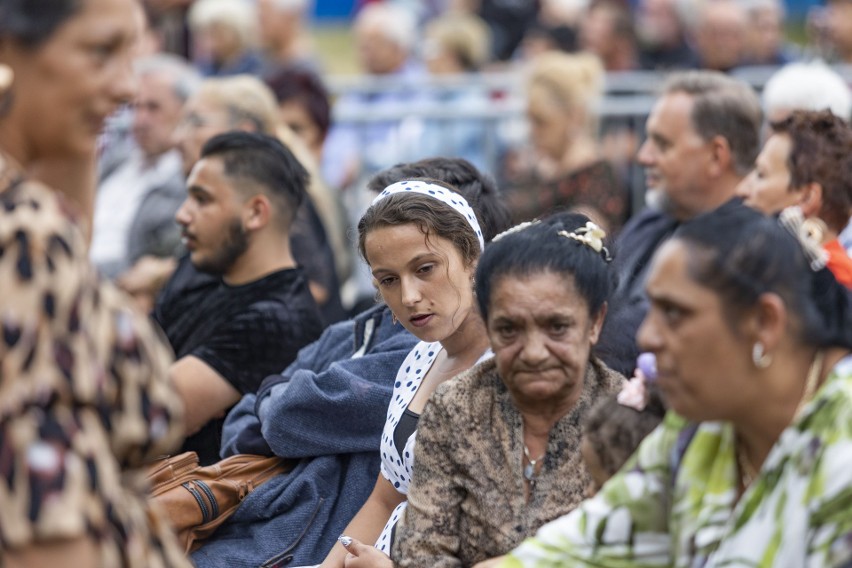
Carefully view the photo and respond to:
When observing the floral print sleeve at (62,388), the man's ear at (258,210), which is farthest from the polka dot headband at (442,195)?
the floral print sleeve at (62,388)

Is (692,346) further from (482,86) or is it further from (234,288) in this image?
(482,86)

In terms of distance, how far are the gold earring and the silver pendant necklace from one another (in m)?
1.39

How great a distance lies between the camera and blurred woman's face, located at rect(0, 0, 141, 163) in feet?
6.95

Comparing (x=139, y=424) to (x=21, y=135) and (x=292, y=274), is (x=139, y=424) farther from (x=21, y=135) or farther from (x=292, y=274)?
(x=292, y=274)

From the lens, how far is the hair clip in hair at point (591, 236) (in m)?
3.08

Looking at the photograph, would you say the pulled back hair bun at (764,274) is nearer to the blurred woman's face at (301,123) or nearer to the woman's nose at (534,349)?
the woman's nose at (534,349)

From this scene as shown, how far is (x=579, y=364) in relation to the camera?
297 cm

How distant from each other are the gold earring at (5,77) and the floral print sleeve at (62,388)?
0.16 m

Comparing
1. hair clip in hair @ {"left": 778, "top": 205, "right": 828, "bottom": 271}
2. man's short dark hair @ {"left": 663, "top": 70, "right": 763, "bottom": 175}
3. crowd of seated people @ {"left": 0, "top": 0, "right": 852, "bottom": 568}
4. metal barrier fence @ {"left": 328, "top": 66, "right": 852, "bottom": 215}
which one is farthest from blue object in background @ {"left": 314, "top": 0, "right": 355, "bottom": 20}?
hair clip in hair @ {"left": 778, "top": 205, "right": 828, "bottom": 271}

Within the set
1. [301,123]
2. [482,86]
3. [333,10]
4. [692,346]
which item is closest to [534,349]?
[692,346]

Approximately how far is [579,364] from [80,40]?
1338 millimetres

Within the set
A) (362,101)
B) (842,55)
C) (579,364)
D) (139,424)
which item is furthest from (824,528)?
(362,101)

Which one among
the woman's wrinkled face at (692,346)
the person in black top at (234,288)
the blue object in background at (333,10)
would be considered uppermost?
the blue object in background at (333,10)

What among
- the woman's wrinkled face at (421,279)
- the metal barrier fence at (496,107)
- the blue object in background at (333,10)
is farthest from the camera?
the blue object in background at (333,10)
